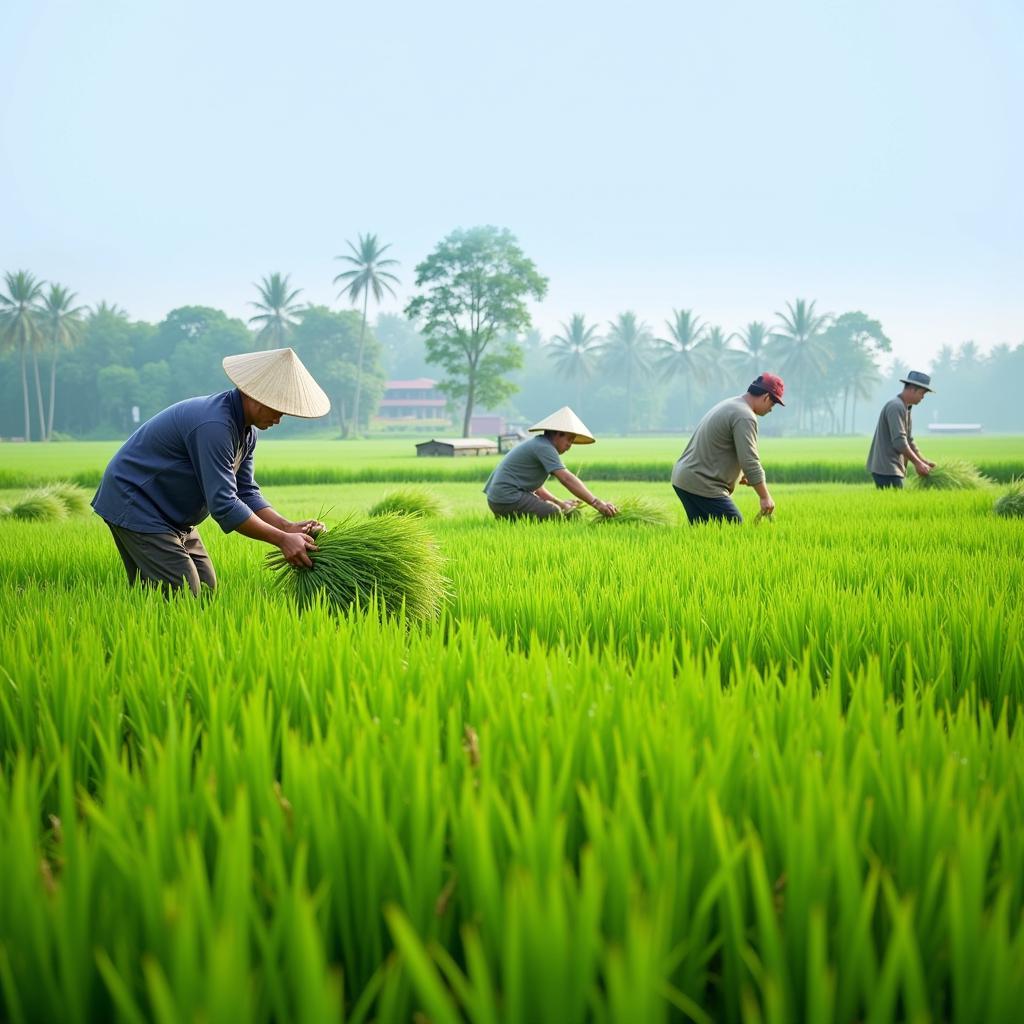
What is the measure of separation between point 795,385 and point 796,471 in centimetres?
6859

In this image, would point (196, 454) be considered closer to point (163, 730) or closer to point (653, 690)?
point (163, 730)

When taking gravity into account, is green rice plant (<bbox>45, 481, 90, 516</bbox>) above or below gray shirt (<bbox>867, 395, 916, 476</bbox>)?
below

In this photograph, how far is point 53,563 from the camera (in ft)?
18.2

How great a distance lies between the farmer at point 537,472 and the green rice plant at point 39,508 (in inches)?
208

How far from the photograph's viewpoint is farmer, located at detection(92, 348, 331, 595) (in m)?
3.69

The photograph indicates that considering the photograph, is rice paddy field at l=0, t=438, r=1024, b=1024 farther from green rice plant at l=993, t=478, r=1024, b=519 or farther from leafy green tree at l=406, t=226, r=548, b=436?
leafy green tree at l=406, t=226, r=548, b=436

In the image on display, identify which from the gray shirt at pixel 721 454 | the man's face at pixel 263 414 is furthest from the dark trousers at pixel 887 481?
the man's face at pixel 263 414

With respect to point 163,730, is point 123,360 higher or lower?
higher

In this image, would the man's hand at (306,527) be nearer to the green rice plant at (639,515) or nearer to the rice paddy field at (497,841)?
the rice paddy field at (497,841)

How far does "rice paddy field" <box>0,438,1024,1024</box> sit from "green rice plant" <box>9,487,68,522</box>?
8.29 m

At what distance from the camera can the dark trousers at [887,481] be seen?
10502 mm

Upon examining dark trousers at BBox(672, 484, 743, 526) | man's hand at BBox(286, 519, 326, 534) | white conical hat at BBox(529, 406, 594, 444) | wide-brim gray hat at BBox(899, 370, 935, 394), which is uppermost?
wide-brim gray hat at BBox(899, 370, 935, 394)

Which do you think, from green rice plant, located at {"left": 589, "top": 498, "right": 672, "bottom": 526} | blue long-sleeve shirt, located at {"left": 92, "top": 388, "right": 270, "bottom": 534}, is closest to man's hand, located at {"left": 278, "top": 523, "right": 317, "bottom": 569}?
blue long-sleeve shirt, located at {"left": 92, "top": 388, "right": 270, "bottom": 534}

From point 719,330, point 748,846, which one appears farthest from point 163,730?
point 719,330
